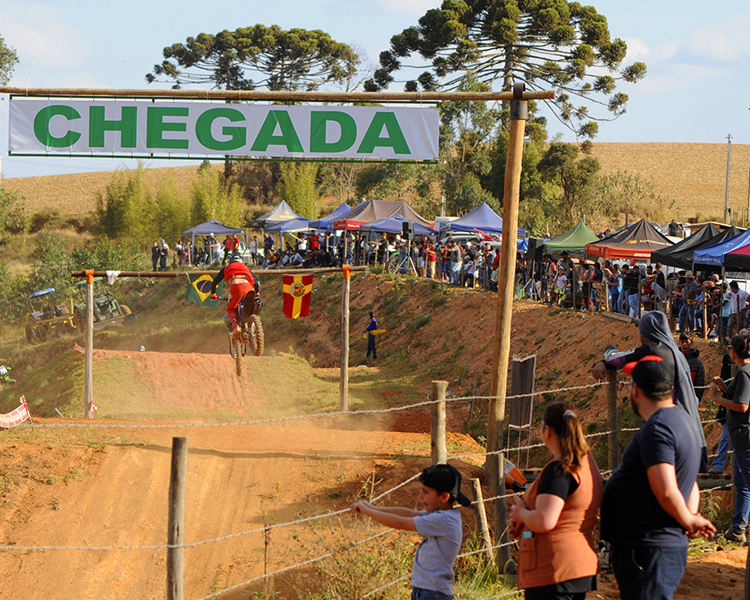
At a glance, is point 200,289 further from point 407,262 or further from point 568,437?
point 407,262

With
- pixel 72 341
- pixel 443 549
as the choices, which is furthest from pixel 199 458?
pixel 72 341

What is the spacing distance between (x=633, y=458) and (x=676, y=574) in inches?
23.7

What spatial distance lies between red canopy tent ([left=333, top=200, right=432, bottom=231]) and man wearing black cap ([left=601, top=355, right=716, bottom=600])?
94.2ft

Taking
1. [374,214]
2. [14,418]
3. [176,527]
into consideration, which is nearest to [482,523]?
[176,527]

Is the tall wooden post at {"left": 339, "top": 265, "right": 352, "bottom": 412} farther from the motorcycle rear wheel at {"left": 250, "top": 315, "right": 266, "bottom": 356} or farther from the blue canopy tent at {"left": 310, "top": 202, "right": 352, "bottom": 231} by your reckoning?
the blue canopy tent at {"left": 310, "top": 202, "right": 352, "bottom": 231}

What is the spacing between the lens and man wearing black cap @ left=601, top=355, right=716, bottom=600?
348cm

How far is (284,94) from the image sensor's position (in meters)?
8.02

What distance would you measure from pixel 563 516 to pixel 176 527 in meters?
2.23

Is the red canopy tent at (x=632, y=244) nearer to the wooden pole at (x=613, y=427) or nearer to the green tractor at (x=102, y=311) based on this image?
the wooden pole at (x=613, y=427)

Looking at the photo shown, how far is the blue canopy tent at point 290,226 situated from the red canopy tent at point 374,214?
287 inches

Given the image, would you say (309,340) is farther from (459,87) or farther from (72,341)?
(459,87)

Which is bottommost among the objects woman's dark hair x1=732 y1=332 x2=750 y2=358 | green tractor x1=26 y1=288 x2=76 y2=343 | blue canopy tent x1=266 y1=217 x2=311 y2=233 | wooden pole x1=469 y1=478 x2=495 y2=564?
green tractor x1=26 y1=288 x2=76 y2=343

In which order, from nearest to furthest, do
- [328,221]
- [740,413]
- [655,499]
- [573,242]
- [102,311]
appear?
[655,499]
[740,413]
[573,242]
[102,311]
[328,221]

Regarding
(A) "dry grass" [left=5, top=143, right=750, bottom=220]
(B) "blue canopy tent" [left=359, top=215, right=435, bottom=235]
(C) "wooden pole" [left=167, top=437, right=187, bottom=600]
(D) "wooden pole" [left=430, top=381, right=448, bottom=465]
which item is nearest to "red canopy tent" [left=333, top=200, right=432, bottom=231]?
(B) "blue canopy tent" [left=359, top=215, right=435, bottom=235]
